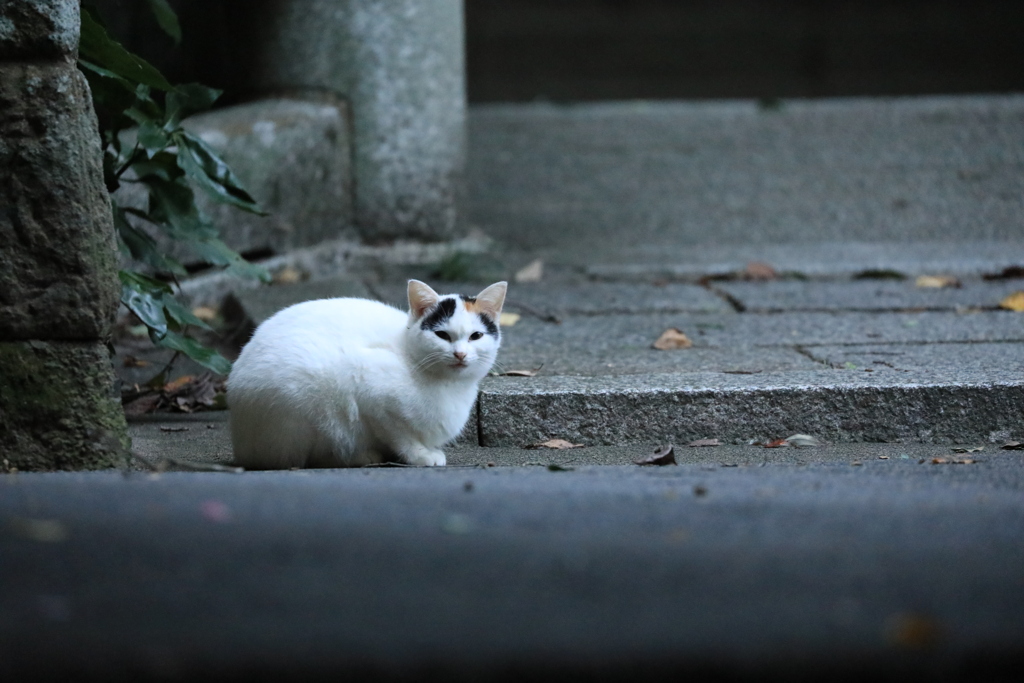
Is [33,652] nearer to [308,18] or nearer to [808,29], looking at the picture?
[308,18]

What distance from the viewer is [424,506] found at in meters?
2.14

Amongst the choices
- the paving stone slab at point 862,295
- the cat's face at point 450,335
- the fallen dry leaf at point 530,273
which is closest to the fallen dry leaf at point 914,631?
the cat's face at point 450,335

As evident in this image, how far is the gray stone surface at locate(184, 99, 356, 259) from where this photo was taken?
4.72 meters

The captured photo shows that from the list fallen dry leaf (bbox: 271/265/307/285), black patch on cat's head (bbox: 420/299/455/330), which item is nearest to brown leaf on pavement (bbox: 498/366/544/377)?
black patch on cat's head (bbox: 420/299/455/330)

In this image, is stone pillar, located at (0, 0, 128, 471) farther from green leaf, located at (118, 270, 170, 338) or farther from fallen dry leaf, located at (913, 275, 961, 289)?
fallen dry leaf, located at (913, 275, 961, 289)

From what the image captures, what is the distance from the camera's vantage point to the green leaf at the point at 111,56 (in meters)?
2.98

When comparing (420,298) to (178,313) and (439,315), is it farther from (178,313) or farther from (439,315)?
(178,313)

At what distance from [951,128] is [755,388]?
424 centimetres

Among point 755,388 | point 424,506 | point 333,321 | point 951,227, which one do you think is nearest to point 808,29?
point 951,227

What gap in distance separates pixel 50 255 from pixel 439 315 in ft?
3.22

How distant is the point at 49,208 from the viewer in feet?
8.69

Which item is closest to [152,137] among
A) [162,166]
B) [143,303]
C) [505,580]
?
[162,166]

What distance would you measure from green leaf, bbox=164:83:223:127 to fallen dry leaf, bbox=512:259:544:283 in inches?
77.2

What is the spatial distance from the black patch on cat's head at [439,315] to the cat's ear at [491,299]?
11cm
